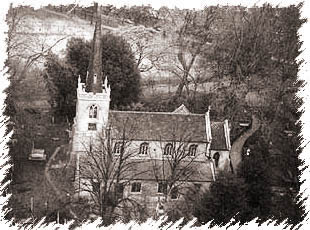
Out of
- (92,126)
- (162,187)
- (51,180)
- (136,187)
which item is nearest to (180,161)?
(162,187)

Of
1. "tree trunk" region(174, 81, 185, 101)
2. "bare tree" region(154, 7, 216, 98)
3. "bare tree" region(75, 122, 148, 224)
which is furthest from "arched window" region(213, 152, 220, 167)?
"bare tree" region(154, 7, 216, 98)

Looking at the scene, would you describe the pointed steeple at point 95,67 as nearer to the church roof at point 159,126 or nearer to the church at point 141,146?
the church at point 141,146

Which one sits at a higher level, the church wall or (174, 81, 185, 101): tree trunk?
(174, 81, 185, 101): tree trunk

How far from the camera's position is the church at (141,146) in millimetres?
31891

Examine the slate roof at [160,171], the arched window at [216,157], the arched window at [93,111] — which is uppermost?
the arched window at [93,111]

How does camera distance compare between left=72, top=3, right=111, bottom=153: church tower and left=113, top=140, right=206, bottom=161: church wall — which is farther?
left=113, top=140, right=206, bottom=161: church wall

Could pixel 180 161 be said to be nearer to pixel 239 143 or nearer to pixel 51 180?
pixel 239 143

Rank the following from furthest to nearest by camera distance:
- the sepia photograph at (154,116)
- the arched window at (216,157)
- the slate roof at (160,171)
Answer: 1. the arched window at (216,157)
2. the slate roof at (160,171)
3. the sepia photograph at (154,116)

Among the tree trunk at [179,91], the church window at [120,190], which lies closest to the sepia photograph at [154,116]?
the church window at [120,190]

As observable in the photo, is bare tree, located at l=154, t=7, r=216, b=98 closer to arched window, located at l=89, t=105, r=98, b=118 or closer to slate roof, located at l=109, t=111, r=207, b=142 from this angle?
slate roof, located at l=109, t=111, r=207, b=142

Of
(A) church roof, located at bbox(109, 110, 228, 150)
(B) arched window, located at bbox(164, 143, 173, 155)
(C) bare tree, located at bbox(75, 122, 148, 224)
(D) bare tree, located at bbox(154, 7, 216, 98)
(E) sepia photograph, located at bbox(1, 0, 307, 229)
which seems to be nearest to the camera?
(E) sepia photograph, located at bbox(1, 0, 307, 229)

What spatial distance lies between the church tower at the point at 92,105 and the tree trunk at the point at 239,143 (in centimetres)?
1143

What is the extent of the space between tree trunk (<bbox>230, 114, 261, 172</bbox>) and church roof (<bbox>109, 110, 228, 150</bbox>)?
16.0 ft

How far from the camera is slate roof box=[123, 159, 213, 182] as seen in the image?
106 feet
